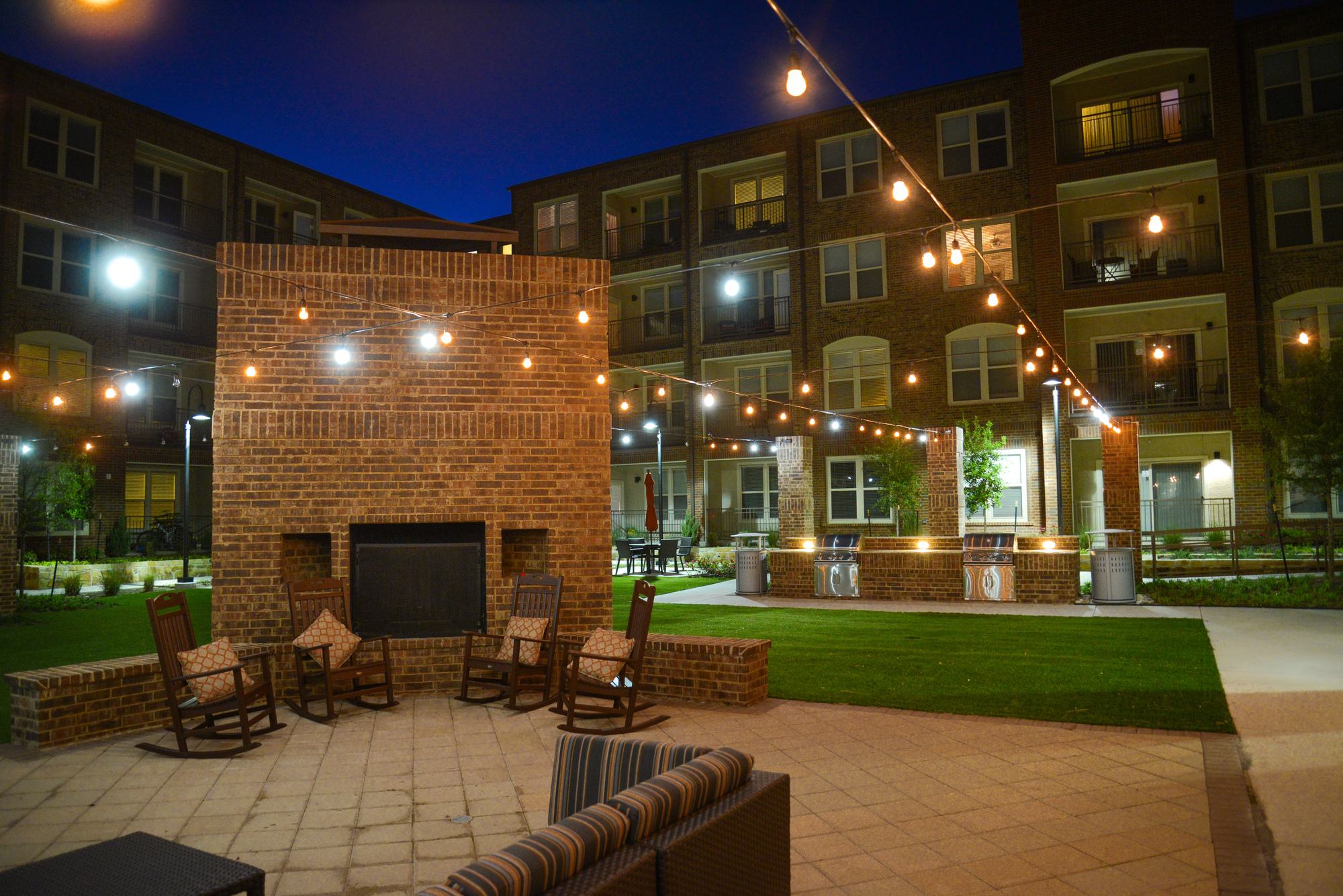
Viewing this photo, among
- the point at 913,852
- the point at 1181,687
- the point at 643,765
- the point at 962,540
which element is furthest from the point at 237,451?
the point at 962,540

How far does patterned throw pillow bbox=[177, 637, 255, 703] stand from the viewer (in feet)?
19.2

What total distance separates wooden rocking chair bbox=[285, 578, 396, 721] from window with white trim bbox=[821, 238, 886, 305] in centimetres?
2013

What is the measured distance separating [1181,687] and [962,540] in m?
7.94

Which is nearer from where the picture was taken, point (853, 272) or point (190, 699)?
point (190, 699)

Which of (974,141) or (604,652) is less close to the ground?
(974,141)

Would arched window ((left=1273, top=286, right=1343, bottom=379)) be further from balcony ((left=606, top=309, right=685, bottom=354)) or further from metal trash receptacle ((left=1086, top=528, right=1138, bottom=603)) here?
balcony ((left=606, top=309, right=685, bottom=354))

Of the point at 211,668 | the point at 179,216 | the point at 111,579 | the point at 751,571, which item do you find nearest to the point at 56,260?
the point at 179,216

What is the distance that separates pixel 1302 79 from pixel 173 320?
102 ft

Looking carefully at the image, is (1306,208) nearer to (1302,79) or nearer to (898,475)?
(1302,79)

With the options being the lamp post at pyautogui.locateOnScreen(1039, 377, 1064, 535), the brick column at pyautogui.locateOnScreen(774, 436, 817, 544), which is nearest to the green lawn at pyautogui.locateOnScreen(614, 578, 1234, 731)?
the brick column at pyautogui.locateOnScreen(774, 436, 817, 544)

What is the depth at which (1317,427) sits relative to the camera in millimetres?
14312

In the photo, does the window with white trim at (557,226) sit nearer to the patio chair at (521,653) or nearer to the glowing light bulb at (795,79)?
the patio chair at (521,653)

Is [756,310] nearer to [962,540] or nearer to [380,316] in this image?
[962,540]

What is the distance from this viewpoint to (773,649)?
383 inches
